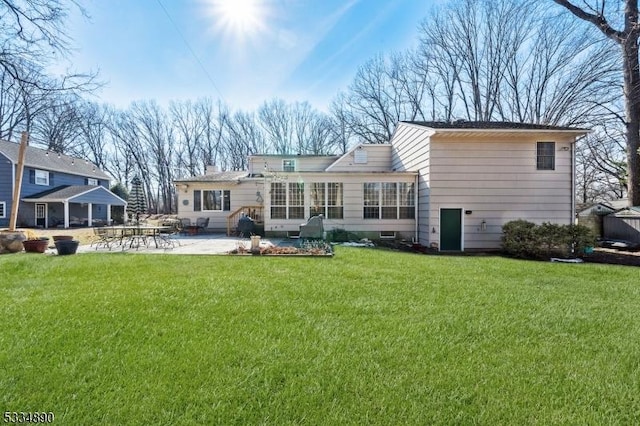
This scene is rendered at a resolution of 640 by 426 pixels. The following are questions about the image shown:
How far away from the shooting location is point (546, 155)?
11.1 metres

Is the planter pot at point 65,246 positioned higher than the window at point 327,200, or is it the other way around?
the window at point 327,200

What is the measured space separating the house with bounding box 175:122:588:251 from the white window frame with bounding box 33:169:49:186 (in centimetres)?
1987

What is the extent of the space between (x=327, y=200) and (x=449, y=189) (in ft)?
16.0

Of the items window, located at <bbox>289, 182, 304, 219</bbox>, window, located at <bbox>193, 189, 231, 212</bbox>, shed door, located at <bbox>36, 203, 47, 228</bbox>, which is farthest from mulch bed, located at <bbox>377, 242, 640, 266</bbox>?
shed door, located at <bbox>36, 203, 47, 228</bbox>

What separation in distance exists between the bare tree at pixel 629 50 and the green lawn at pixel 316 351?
11.5 meters

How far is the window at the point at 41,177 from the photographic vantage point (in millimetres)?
21312

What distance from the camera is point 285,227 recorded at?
13.0m

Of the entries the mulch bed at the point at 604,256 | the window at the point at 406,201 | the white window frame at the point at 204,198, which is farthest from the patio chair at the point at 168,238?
the window at the point at 406,201

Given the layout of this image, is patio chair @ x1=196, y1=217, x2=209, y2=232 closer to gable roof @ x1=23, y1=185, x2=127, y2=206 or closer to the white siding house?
the white siding house

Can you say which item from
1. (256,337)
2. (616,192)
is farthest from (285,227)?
(616,192)

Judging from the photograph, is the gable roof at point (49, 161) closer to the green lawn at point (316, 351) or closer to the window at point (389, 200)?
the green lawn at point (316, 351)

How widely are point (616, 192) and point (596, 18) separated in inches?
721

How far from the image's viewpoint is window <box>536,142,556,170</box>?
36.2 ft

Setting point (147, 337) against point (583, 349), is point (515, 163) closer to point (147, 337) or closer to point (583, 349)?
point (583, 349)
